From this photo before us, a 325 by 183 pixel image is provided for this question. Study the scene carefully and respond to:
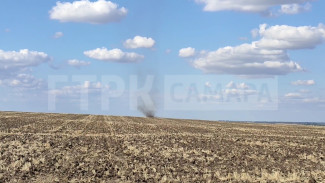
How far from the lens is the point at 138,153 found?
998 inches

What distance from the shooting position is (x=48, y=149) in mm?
→ 26188

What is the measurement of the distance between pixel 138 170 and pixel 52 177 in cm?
389

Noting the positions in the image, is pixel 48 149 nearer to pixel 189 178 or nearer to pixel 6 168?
pixel 6 168

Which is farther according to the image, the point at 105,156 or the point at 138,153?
the point at 138,153

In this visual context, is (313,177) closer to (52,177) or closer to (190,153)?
(190,153)

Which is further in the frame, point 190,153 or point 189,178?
point 190,153

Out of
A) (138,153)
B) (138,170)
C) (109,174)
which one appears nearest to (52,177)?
(109,174)

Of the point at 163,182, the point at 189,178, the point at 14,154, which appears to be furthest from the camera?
the point at 14,154

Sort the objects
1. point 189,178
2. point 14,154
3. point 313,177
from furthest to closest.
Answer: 1. point 14,154
2. point 313,177
3. point 189,178

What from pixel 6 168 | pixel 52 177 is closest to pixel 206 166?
pixel 52 177

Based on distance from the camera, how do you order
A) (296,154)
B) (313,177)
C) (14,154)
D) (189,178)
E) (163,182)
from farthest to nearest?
(296,154) < (14,154) < (313,177) < (189,178) < (163,182)

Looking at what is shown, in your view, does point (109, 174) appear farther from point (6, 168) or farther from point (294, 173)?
point (294, 173)

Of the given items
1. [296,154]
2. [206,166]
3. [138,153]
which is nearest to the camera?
[206,166]

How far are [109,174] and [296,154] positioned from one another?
596 inches
